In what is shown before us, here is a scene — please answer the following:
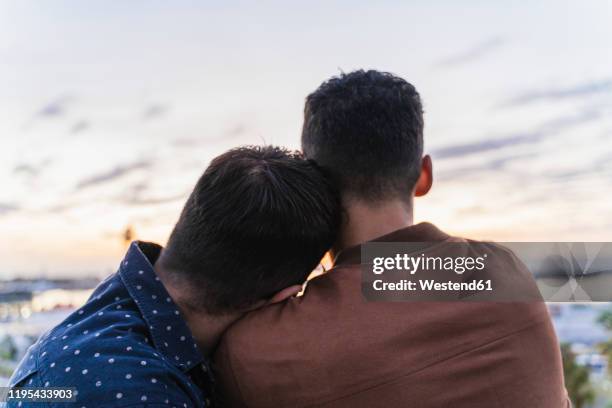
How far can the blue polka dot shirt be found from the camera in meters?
1.20

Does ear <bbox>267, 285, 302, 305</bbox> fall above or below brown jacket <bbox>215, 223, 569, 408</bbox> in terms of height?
above

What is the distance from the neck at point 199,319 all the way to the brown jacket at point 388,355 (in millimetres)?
36

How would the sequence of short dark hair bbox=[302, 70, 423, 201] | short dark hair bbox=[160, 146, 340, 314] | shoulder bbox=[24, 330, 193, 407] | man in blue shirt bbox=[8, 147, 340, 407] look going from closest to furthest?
shoulder bbox=[24, 330, 193, 407] → man in blue shirt bbox=[8, 147, 340, 407] → short dark hair bbox=[160, 146, 340, 314] → short dark hair bbox=[302, 70, 423, 201]

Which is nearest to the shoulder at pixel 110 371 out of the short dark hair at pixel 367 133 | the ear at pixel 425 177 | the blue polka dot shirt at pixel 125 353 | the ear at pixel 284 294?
the blue polka dot shirt at pixel 125 353

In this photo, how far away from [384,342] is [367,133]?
51 centimetres

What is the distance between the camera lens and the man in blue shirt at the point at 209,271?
1.32 m

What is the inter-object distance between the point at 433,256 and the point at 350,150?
32 centimetres

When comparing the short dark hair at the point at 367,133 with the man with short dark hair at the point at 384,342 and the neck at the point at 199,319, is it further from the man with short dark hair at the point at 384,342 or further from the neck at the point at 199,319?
the neck at the point at 199,319

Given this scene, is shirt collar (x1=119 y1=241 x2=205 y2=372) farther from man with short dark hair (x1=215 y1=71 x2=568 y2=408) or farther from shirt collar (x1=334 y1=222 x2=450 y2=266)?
shirt collar (x1=334 y1=222 x2=450 y2=266)

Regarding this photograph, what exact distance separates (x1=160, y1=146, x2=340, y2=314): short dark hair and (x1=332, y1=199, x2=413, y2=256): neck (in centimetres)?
5

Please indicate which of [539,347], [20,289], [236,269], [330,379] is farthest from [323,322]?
[20,289]

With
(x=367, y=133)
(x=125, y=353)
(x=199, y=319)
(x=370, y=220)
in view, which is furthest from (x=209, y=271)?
(x=367, y=133)

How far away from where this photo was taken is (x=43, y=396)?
1.23 metres

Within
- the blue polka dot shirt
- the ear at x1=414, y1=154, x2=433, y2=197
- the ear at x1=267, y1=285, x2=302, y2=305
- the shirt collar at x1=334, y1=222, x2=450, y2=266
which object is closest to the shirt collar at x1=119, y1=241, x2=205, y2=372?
the blue polka dot shirt
